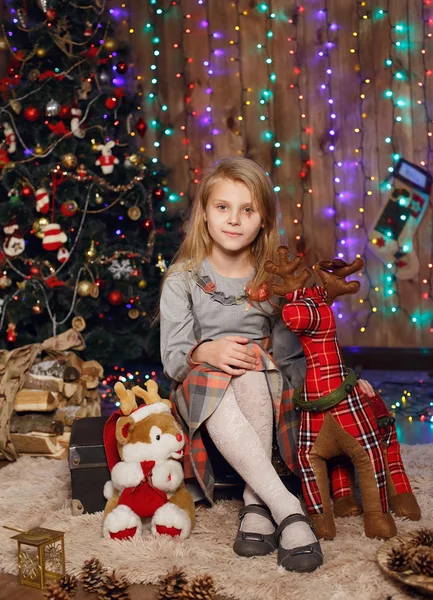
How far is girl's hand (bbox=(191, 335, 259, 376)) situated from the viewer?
1731mm

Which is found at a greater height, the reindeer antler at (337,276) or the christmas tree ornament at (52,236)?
the christmas tree ornament at (52,236)

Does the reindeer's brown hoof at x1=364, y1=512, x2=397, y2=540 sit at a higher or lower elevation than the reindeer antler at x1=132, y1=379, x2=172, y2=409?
lower

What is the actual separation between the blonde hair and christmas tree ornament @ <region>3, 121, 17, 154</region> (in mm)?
1654

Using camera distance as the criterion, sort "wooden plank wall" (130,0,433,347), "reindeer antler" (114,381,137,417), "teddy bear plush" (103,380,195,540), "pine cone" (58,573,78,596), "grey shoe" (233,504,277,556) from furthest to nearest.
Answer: "wooden plank wall" (130,0,433,347), "reindeer antler" (114,381,137,417), "teddy bear plush" (103,380,195,540), "grey shoe" (233,504,277,556), "pine cone" (58,573,78,596)

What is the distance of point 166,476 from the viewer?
167cm

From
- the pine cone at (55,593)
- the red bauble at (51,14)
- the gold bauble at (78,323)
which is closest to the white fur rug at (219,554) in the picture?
the pine cone at (55,593)

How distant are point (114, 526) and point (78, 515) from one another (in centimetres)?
23

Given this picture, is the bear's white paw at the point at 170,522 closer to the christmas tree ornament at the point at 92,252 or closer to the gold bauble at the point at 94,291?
the gold bauble at the point at 94,291

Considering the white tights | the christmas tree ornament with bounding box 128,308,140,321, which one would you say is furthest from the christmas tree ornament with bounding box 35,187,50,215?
the white tights

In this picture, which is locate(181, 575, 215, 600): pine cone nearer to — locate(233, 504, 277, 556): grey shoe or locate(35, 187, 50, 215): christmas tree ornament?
locate(233, 504, 277, 556): grey shoe

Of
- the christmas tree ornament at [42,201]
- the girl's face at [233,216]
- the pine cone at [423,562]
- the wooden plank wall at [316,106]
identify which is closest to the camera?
the pine cone at [423,562]

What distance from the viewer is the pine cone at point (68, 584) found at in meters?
1.41

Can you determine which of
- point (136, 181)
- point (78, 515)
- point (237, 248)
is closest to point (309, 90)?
point (136, 181)

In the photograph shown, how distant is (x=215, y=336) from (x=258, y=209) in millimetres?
351
